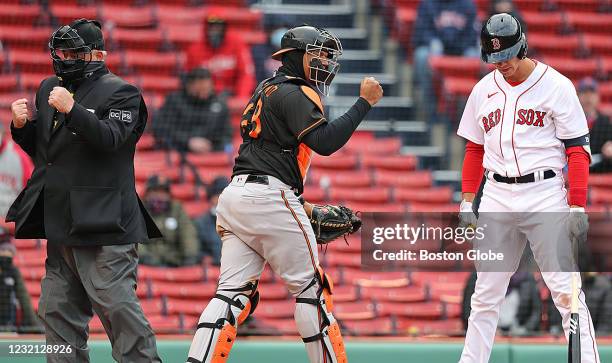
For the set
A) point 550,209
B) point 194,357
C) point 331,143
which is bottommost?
point 194,357

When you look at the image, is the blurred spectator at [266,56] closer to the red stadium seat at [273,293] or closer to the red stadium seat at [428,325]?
the red stadium seat at [273,293]

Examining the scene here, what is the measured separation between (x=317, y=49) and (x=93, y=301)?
1425 mm

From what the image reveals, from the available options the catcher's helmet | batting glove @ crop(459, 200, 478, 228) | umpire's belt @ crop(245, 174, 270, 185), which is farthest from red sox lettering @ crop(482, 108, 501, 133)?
umpire's belt @ crop(245, 174, 270, 185)

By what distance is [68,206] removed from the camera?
5.05 meters

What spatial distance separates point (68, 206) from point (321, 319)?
1.17 meters

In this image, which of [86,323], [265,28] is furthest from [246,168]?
[265,28]

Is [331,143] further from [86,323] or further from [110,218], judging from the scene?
[86,323]

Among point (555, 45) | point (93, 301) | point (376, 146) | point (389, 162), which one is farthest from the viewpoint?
point (555, 45)

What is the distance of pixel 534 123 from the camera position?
17.4ft

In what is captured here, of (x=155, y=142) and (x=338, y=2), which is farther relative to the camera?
(x=338, y=2)

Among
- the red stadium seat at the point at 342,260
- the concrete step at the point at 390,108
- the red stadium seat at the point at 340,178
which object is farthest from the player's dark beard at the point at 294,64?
the concrete step at the point at 390,108

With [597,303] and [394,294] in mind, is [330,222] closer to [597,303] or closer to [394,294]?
[597,303]

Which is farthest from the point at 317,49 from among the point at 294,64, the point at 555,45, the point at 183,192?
the point at 555,45

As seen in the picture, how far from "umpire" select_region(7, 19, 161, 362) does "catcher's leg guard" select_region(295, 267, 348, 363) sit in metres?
0.64
